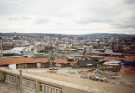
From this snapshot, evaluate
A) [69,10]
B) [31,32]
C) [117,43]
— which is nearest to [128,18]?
[117,43]

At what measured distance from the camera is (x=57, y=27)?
9.55ft

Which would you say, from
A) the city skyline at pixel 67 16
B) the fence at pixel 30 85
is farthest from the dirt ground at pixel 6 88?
the city skyline at pixel 67 16

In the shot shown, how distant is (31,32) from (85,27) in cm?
67

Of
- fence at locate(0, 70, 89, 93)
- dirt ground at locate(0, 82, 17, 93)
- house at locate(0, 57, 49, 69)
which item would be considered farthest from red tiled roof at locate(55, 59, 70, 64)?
dirt ground at locate(0, 82, 17, 93)

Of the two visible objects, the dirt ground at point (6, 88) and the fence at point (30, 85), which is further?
the dirt ground at point (6, 88)

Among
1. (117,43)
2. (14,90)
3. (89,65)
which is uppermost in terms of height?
(117,43)

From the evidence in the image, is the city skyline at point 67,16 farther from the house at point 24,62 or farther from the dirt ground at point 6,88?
the dirt ground at point 6,88

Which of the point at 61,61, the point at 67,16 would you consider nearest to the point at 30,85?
the point at 61,61

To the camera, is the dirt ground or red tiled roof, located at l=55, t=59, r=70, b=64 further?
the dirt ground

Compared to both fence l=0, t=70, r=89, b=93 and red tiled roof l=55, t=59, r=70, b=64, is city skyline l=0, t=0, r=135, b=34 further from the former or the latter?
fence l=0, t=70, r=89, b=93

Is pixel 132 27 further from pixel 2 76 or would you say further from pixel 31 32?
pixel 2 76

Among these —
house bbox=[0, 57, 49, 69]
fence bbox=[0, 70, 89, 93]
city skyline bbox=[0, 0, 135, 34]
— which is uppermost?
city skyline bbox=[0, 0, 135, 34]

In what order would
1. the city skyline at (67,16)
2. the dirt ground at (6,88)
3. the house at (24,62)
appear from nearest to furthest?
the city skyline at (67,16), the house at (24,62), the dirt ground at (6,88)

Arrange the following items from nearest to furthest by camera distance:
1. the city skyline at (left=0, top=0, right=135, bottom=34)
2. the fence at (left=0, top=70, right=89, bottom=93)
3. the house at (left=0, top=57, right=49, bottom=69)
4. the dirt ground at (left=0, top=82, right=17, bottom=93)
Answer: the city skyline at (left=0, top=0, right=135, bottom=34), the fence at (left=0, top=70, right=89, bottom=93), the house at (left=0, top=57, right=49, bottom=69), the dirt ground at (left=0, top=82, right=17, bottom=93)
